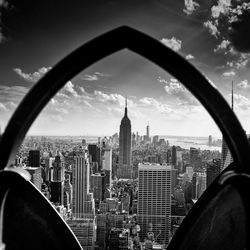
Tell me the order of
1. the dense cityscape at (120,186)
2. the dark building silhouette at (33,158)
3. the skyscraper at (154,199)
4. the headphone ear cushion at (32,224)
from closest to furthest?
the headphone ear cushion at (32,224) < the dense cityscape at (120,186) < the skyscraper at (154,199) < the dark building silhouette at (33,158)

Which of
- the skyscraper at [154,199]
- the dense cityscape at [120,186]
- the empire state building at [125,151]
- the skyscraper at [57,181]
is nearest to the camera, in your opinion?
the dense cityscape at [120,186]

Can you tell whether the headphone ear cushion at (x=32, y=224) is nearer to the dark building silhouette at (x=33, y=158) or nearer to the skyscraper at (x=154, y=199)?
the skyscraper at (x=154, y=199)

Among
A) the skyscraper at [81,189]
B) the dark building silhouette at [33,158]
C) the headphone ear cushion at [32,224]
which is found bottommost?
the skyscraper at [81,189]

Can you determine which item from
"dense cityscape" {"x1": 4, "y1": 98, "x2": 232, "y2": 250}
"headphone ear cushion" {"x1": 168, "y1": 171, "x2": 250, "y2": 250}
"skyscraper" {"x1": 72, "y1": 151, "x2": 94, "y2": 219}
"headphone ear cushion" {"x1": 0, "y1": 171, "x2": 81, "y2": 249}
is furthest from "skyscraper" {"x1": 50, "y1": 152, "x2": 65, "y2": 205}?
"headphone ear cushion" {"x1": 168, "y1": 171, "x2": 250, "y2": 250}

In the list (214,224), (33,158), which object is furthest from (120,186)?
(214,224)

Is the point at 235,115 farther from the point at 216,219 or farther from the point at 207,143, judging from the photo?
the point at 207,143

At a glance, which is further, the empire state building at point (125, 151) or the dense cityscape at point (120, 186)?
the empire state building at point (125, 151)

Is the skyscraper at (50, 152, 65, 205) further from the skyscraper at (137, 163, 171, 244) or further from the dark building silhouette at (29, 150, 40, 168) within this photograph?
the skyscraper at (137, 163, 171, 244)

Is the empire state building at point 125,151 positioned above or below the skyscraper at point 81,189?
above

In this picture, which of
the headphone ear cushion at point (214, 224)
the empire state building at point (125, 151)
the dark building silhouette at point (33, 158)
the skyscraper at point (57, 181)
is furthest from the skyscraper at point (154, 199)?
the headphone ear cushion at point (214, 224)

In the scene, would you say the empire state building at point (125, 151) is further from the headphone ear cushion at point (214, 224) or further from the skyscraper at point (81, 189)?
the headphone ear cushion at point (214, 224)
